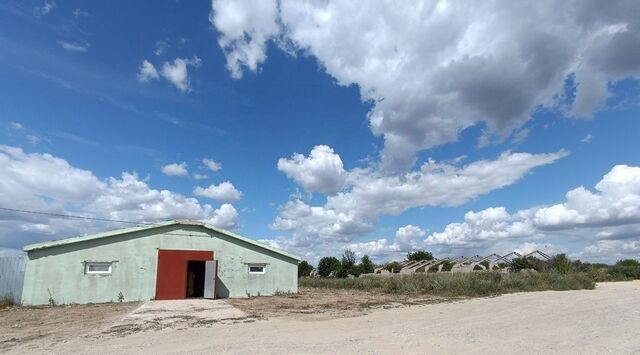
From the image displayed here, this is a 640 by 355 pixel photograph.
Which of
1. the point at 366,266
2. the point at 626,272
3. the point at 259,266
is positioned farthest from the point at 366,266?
the point at 259,266

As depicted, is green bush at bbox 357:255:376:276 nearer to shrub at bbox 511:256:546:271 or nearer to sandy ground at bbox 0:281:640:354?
shrub at bbox 511:256:546:271

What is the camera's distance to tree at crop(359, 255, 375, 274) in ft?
193

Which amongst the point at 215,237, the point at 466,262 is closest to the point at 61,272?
the point at 215,237

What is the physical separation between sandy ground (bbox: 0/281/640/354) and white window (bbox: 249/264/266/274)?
806 centimetres

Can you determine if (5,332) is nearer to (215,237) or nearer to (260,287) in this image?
(215,237)

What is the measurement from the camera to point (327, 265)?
214ft

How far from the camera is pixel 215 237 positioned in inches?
953

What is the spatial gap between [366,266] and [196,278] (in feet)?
119

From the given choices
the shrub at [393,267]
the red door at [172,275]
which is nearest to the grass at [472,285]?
the red door at [172,275]

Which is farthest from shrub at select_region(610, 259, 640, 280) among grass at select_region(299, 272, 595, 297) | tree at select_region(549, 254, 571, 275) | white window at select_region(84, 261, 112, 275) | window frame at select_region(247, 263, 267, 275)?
white window at select_region(84, 261, 112, 275)

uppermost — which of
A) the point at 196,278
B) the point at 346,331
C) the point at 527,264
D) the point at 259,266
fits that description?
the point at 527,264

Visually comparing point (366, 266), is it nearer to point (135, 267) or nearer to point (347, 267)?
point (347, 267)

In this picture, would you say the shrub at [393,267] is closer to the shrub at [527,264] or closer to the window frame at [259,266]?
the shrub at [527,264]

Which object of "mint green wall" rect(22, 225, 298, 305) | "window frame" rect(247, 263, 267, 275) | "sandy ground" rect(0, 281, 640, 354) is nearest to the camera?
"sandy ground" rect(0, 281, 640, 354)
